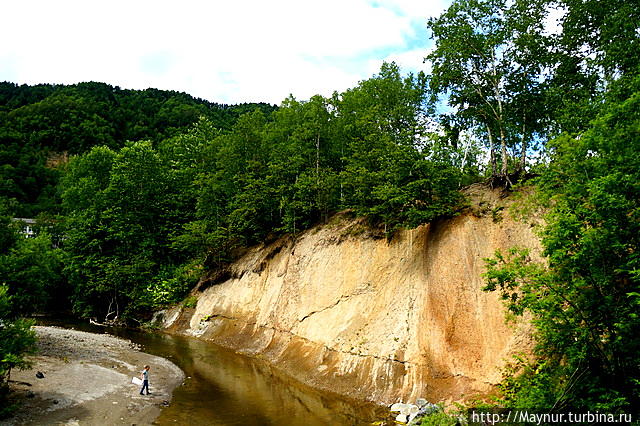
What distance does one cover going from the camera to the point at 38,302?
25172 millimetres

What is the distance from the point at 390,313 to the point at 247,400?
30.7 feet

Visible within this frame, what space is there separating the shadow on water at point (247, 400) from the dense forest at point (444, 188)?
7091 mm

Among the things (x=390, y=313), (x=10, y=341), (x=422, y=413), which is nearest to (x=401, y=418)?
(x=422, y=413)

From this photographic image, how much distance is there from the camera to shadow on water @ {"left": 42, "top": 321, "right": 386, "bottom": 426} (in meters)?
17.8

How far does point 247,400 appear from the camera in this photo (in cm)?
2028

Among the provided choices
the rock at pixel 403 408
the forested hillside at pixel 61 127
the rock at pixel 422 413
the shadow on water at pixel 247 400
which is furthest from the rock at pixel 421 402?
the forested hillside at pixel 61 127

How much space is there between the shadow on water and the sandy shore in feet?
3.65

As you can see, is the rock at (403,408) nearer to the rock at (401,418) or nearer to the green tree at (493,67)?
the rock at (401,418)

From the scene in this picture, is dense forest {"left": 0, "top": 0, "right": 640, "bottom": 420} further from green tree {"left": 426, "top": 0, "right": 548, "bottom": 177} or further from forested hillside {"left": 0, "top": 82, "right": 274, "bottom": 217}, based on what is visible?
forested hillside {"left": 0, "top": 82, "right": 274, "bottom": 217}

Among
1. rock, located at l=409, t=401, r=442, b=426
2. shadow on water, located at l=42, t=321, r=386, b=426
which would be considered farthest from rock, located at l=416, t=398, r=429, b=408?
shadow on water, located at l=42, t=321, r=386, b=426

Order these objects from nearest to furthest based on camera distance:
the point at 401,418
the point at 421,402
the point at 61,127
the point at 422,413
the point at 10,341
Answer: the point at 10,341 → the point at 422,413 → the point at 401,418 → the point at 421,402 → the point at 61,127

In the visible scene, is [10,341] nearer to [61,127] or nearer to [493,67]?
[493,67]

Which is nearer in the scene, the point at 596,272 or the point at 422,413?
the point at 596,272

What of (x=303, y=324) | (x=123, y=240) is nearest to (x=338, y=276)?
(x=303, y=324)
